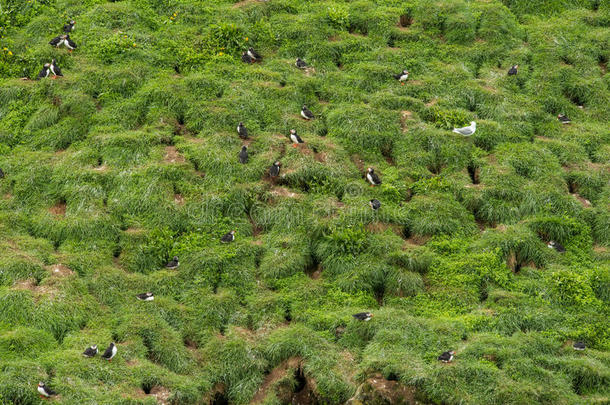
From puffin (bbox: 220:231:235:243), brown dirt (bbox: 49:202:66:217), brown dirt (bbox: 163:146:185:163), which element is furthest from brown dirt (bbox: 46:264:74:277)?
brown dirt (bbox: 163:146:185:163)

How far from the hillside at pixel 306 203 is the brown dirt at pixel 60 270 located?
0.19 ft

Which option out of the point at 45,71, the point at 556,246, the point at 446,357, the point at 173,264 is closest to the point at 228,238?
the point at 173,264

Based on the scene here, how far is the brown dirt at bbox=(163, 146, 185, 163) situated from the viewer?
16359 millimetres

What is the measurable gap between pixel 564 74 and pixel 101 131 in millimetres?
13300

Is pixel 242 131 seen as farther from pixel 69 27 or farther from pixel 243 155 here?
pixel 69 27

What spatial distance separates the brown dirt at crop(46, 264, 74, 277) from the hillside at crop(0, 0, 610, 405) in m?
0.06

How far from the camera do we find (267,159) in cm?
1638

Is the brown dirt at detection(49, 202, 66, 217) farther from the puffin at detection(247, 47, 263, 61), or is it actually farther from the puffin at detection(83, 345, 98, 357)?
the puffin at detection(247, 47, 263, 61)

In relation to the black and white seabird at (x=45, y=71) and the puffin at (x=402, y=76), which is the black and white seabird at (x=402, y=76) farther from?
the black and white seabird at (x=45, y=71)

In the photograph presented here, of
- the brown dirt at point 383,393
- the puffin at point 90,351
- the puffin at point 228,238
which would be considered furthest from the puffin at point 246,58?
the brown dirt at point 383,393

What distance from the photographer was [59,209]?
15.3 meters

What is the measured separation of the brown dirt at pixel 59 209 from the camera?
1516 cm

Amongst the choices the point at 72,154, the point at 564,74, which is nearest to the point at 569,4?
the point at 564,74

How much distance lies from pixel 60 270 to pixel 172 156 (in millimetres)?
4264
